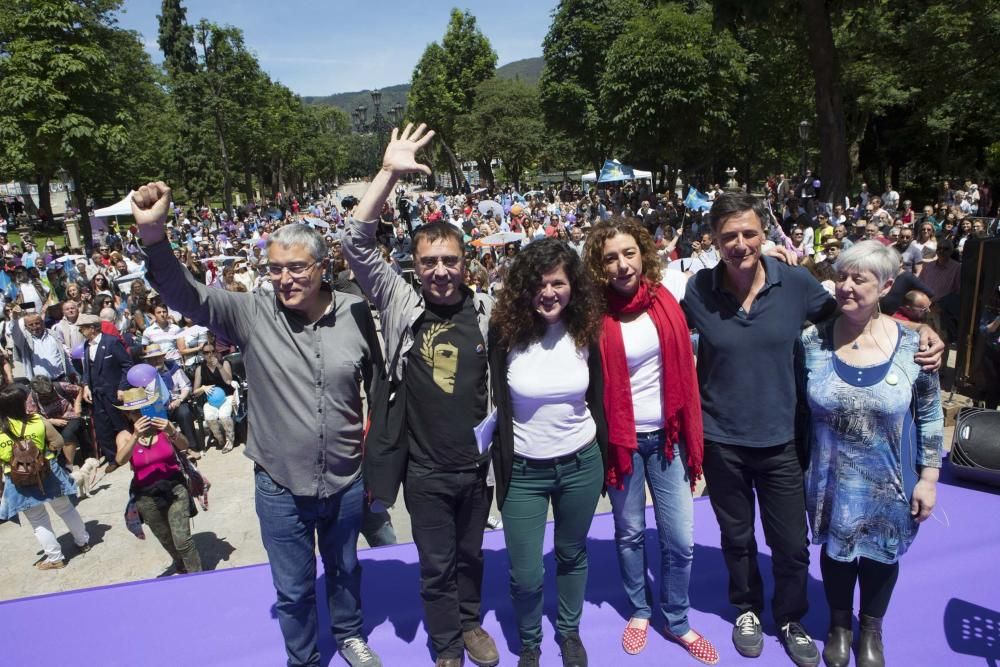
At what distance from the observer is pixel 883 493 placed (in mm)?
2363

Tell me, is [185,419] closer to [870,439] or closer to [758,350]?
[758,350]

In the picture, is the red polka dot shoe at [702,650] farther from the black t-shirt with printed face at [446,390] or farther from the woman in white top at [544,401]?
the black t-shirt with printed face at [446,390]

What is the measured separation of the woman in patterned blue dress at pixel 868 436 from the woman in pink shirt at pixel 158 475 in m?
3.46

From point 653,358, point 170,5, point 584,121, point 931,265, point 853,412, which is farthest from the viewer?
point 170,5

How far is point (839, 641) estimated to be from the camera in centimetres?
254

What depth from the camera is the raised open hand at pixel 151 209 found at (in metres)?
2.19

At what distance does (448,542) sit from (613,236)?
1.32 meters

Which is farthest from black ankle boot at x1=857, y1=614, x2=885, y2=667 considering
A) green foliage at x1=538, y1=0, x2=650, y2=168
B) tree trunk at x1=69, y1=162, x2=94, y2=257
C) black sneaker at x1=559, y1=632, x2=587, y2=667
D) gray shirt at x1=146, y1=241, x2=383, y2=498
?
green foliage at x1=538, y1=0, x2=650, y2=168

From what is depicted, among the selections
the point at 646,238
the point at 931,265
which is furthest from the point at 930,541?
the point at 931,265

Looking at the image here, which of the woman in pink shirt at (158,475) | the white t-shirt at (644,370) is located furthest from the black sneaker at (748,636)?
the woman in pink shirt at (158,475)

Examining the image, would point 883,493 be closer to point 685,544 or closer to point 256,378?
point 685,544

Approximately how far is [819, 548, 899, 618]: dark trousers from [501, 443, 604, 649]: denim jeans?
945 millimetres

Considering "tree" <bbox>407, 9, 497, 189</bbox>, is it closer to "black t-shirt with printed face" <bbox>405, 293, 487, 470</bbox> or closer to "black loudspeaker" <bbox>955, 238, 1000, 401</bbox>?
"black loudspeaker" <bbox>955, 238, 1000, 401</bbox>

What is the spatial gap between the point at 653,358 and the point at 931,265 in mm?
6545
